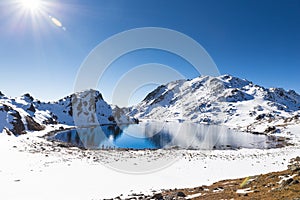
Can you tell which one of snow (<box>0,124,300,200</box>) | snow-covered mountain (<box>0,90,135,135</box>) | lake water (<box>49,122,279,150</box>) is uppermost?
snow-covered mountain (<box>0,90,135,135</box>)

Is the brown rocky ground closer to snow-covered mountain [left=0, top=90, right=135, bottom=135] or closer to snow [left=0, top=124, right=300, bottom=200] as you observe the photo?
snow [left=0, top=124, right=300, bottom=200]

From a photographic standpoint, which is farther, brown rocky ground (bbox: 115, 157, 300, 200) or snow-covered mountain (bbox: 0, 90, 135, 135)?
snow-covered mountain (bbox: 0, 90, 135, 135)

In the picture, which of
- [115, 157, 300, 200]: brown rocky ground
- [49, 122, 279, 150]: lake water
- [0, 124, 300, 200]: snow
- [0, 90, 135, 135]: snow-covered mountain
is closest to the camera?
[115, 157, 300, 200]: brown rocky ground

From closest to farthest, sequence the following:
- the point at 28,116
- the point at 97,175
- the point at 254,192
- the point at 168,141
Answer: the point at 254,192
the point at 97,175
the point at 168,141
the point at 28,116

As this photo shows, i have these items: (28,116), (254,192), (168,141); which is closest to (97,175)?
(254,192)

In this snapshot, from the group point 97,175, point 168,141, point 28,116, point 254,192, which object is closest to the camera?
point 254,192

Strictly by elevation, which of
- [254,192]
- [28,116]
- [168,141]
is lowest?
[254,192]

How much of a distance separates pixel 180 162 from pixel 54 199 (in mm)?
28970

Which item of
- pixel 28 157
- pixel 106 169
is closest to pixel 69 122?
pixel 28 157

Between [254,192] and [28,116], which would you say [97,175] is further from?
[28,116]

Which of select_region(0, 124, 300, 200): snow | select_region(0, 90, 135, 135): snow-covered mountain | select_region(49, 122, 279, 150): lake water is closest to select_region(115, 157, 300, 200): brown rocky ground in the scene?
select_region(0, 124, 300, 200): snow

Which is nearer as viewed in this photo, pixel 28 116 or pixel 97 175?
pixel 97 175

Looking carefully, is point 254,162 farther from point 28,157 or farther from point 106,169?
point 28,157

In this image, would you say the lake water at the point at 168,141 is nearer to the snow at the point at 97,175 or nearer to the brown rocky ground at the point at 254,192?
the snow at the point at 97,175
